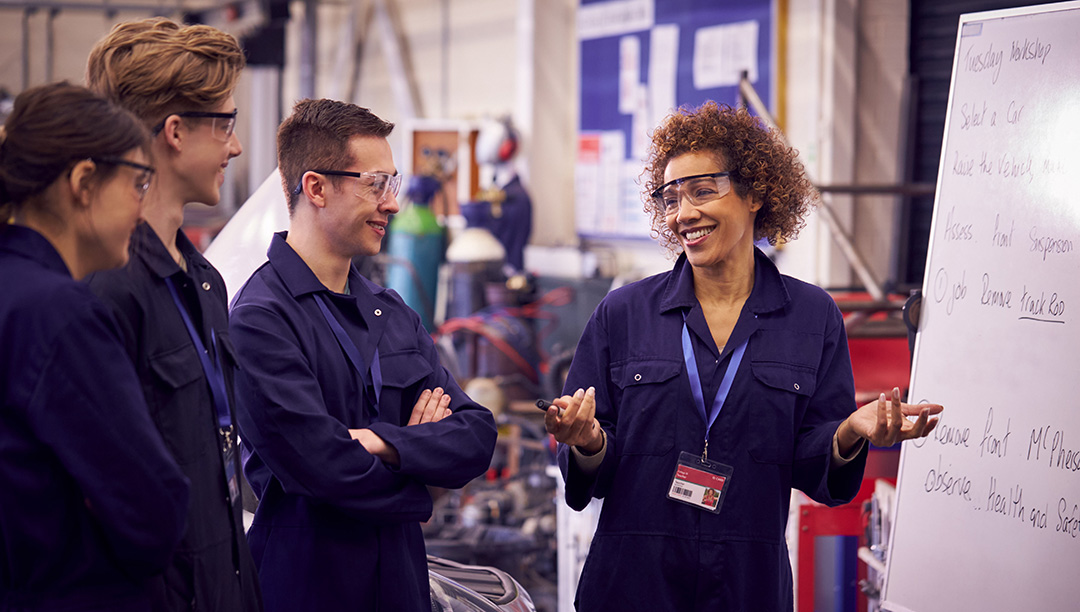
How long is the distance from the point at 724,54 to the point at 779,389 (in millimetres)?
5530

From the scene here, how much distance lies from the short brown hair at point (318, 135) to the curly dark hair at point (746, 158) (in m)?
0.59

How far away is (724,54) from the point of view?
6.98 m

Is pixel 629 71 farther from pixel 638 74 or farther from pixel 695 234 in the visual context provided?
pixel 695 234

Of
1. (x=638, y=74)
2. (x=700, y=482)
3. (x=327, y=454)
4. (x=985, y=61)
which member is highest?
(x=638, y=74)

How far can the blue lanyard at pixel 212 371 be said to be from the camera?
4.86ft

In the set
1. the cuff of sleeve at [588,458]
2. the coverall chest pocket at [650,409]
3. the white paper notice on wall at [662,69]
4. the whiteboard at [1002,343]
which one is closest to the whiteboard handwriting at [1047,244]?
the whiteboard at [1002,343]

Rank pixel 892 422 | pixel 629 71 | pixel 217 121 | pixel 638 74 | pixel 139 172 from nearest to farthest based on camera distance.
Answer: pixel 139 172, pixel 217 121, pixel 892 422, pixel 638 74, pixel 629 71

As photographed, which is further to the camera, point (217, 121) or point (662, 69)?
point (662, 69)

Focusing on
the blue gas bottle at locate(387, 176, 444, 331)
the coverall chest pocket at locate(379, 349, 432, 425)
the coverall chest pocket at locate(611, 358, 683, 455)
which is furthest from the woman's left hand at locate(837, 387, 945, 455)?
the blue gas bottle at locate(387, 176, 444, 331)

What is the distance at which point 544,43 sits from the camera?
9.16m

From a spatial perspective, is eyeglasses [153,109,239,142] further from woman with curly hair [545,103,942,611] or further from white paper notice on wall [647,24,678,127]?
white paper notice on wall [647,24,678,127]

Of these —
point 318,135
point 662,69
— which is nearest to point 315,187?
point 318,135

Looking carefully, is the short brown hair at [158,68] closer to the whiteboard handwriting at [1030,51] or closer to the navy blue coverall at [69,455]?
the navy blue coverall at [69,455]

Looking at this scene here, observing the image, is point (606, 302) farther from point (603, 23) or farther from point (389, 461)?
point (603, 23)
